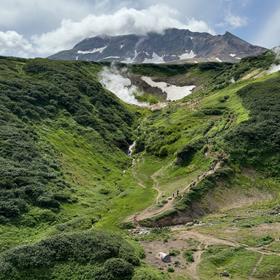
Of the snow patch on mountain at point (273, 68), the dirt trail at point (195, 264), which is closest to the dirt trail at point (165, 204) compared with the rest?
the dirt trail at point (195, 264)

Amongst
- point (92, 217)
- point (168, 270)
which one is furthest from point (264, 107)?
point (168, 270)

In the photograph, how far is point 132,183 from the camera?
276 feet

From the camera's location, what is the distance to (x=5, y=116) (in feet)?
313

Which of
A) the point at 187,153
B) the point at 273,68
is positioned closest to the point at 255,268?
the point at 187,153

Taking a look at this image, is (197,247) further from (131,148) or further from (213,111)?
(213,111)

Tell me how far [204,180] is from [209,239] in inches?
832

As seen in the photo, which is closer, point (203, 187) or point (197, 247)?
point (197, 247)

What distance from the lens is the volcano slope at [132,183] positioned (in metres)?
41.5

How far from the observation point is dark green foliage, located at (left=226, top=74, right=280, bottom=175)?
78.2 meters

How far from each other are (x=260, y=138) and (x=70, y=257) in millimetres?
52370

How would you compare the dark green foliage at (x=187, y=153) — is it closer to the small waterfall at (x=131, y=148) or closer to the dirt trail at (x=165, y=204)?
the dirt trail at (x=165, y=204)

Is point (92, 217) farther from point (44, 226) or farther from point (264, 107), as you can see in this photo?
point (264, 107)

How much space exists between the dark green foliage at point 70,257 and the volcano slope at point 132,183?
0.31ft

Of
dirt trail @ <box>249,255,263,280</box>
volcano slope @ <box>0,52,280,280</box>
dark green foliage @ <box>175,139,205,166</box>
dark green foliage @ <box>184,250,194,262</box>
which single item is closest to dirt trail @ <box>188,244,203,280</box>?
volcano slope @ <box>0,52,280,280</box>
